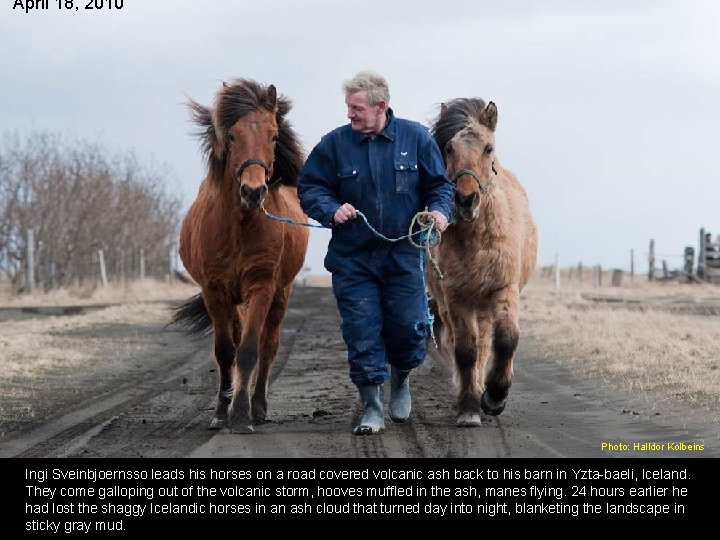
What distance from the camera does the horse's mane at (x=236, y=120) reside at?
29.6 feet

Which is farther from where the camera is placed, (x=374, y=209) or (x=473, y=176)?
(x=473, y=176)

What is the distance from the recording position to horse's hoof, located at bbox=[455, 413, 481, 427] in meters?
8.94

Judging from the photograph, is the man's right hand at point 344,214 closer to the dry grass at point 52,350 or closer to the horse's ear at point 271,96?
the horse's ear at point 271,96

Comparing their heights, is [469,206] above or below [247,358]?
above

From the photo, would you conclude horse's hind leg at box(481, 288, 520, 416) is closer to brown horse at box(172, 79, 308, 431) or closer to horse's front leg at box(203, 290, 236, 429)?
brown horse at box(172, 79, 308, 431)

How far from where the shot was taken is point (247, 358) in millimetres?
8945

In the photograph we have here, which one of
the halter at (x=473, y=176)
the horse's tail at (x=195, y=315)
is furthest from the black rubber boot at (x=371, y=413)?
the horse's tail at (x=195, y=315)

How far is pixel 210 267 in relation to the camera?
30.5 ft

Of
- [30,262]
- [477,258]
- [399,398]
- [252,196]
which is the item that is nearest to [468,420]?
[399,398]

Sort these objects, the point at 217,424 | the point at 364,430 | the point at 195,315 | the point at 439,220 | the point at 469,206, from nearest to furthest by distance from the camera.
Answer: the point at 439,220 < the point at 364,430 < the point at 469,206 < the point at 217,424 < the point at 195,315

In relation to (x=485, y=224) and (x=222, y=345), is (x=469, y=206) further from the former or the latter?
(x=222, y=345)

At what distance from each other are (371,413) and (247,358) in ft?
3.60

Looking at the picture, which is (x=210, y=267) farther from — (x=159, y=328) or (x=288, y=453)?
(x=159, y=328)

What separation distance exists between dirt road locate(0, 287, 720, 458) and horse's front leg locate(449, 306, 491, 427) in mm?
157
